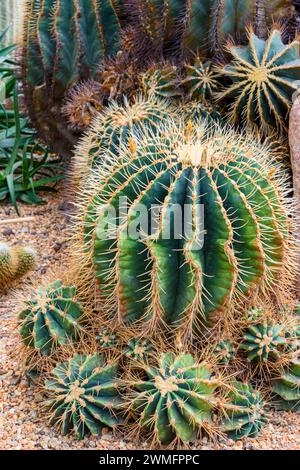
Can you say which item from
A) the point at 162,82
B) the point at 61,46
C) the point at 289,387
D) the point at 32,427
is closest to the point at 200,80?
the point at 162,82

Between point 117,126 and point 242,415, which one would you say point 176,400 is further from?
point 117,126

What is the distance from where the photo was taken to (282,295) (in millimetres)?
2943

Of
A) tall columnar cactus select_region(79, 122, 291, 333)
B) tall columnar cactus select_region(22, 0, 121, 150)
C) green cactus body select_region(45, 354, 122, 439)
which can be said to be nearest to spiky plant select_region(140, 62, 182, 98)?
tall columnar cactus select_region(22, 0, 121, 150)

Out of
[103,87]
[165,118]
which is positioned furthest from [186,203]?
[103,87]

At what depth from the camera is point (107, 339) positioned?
2.77 m

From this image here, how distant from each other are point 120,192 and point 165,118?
3.46ft

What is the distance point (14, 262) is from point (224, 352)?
4.45 ft

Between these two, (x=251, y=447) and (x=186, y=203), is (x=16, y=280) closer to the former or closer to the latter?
(x=186, y=203)

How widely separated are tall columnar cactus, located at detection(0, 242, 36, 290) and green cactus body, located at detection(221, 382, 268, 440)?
4.67 ft

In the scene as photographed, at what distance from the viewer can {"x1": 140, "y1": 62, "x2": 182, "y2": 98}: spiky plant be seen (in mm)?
3852

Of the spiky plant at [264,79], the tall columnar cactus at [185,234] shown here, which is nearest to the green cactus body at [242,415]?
the tall columnar cactus at [185,234]

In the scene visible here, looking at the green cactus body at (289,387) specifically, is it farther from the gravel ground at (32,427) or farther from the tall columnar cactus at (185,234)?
the tall columnar cactus at (185,234)

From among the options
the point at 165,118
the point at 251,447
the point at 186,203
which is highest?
the point at 165,118

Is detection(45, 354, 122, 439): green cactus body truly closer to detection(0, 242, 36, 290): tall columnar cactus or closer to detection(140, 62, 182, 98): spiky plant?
detection(0, 242, 36, 290): tall columnar cactus
